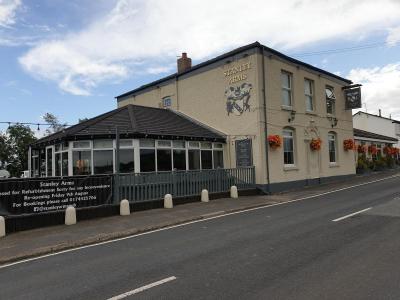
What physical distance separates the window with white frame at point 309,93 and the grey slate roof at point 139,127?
6.38 m

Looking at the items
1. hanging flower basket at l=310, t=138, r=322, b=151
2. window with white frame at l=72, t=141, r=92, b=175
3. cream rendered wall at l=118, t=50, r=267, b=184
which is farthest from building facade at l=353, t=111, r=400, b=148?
window with white frame at l=72, t=141, r=92, b=175

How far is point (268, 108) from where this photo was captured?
2088 centimetres

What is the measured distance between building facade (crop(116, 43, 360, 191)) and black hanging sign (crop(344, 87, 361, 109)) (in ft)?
0.31

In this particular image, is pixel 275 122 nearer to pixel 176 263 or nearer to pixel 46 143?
pixel 46 143

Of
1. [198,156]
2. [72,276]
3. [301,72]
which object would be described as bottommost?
[72,276]

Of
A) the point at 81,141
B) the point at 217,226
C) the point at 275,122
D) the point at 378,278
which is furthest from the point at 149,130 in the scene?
the point at 378,278

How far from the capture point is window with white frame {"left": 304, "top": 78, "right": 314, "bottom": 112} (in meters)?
24.6

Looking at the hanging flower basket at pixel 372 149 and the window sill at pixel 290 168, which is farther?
the hanging flower basket at pixel 372 149

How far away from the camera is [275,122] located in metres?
21.3

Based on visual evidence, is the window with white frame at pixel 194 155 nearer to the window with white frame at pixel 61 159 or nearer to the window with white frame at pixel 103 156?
the window with white frame at pixel 103 156

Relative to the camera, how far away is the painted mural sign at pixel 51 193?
11.6m

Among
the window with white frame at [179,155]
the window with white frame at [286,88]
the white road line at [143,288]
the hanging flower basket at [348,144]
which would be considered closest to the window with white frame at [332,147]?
the hanging flower basket at [348,144]

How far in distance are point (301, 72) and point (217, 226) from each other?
1550 cm

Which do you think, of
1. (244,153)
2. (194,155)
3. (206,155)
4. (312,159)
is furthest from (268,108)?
(312,159)
